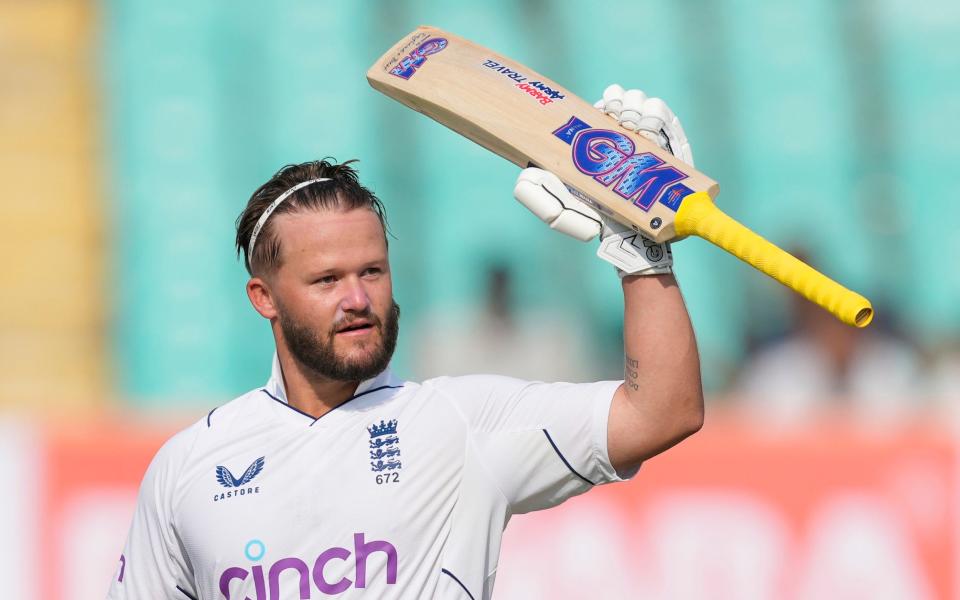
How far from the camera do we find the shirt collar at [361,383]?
126 inches

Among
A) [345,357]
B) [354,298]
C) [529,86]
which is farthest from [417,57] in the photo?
[345,357]

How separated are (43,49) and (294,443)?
7.53 m

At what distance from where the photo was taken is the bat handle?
2545 mm

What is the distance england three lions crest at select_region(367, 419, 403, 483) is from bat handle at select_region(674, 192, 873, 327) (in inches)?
32.7

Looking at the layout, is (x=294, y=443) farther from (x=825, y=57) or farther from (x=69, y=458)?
(x=825, y=57)

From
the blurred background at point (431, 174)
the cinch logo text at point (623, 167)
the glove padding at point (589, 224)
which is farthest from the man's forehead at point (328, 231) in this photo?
the blurred background at point (431, 174)

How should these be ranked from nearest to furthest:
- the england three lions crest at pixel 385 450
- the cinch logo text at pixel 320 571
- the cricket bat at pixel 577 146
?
the cricket bat at pixel 577 146
the cinch logo text at pixel 320 571
the england three lions crest at pixel 385 450

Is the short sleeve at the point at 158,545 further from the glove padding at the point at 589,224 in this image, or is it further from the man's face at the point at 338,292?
the glove padding at the point at 589,224

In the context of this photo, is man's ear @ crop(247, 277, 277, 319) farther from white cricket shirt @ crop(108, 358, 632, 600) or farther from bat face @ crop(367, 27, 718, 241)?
bat face @ crop(367, 27, 718, 241)

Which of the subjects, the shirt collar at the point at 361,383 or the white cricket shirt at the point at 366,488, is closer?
the white cricket shirt at the point at 366,488

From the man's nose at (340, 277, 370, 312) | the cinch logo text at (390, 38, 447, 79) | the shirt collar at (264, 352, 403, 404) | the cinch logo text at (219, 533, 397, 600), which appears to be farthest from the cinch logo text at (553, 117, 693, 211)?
the cinch logo text at (219, 533, 397, 600)

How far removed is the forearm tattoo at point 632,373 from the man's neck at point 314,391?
26.5 inches

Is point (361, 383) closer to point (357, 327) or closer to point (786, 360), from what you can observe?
point (357, 327)

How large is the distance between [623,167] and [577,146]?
0.13 meters
